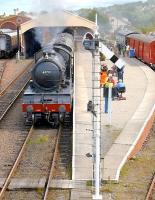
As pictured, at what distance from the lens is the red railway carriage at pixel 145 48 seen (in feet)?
103

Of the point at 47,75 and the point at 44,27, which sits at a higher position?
the point at 44,27

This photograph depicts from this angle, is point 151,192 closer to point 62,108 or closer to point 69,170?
point 69,170

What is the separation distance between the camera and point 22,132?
52.0ft

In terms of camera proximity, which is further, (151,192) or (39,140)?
(39,140)

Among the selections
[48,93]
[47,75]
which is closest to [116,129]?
[48,93]

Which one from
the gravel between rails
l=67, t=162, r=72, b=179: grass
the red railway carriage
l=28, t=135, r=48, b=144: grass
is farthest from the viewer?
the red railway carriage

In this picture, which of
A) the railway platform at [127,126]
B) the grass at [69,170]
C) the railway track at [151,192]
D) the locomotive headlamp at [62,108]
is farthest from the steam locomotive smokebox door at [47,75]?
the railway track at [151,192]

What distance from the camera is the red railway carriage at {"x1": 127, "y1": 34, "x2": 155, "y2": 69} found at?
3127cm

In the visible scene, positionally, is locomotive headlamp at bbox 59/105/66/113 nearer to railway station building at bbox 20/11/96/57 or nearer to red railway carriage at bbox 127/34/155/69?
railway station building at bbox 20/11/96/57

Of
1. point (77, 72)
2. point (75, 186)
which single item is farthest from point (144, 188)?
point (77, 72)

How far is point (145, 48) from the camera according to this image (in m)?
33.7

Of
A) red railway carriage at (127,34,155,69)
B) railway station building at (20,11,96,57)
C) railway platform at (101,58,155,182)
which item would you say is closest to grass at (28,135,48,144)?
railway platform at (101,58,155,182)

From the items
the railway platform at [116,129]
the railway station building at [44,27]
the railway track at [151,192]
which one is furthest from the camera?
the railway station building at [44,27]

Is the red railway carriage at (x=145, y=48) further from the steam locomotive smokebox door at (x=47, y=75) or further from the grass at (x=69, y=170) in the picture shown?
the grass at (x=69, y=170)
